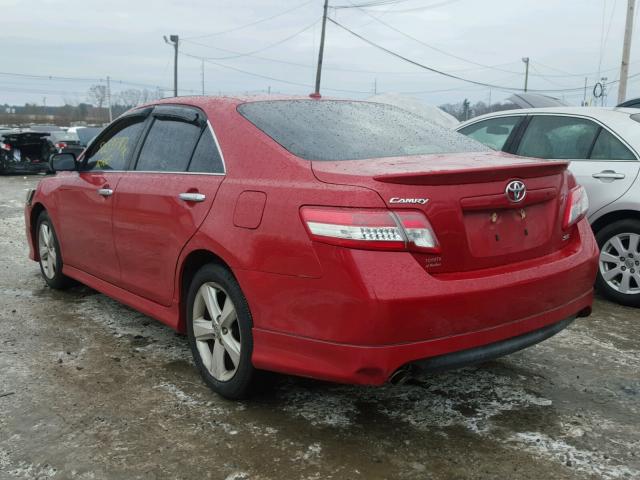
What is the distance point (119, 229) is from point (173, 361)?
0.92m

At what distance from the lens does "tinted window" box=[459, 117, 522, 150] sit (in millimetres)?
5957

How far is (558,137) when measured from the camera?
5.54 metres

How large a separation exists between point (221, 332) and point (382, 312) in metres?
1.07

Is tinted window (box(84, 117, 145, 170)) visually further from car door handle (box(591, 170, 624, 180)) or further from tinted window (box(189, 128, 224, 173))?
car door handle (box(591, 170, 624, 180))

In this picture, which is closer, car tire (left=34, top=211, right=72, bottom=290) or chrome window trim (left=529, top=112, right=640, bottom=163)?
chrome window trim (left=529, top=112, right=640, bottom=163)

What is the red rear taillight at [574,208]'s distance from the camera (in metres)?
3.10

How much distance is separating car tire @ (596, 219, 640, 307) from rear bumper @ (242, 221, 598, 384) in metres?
2.39

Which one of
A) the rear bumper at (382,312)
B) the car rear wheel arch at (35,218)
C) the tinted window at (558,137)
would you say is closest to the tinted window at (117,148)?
the car rear wheel arch at (35,218)

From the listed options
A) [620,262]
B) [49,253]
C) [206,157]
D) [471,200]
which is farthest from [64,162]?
[620,262]

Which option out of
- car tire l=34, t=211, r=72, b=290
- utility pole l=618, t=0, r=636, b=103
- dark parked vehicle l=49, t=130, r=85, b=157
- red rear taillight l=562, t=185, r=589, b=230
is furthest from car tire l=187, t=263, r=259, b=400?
utility pole l=618, t=0, r=636, b=103

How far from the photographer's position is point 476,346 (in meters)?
2.63

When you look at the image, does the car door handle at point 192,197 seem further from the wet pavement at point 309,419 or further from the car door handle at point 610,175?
the car door handle at point 610,175

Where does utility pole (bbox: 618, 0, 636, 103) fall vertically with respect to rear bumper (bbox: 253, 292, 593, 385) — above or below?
above

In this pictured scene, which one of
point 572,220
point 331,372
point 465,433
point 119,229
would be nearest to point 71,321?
point 119,229
